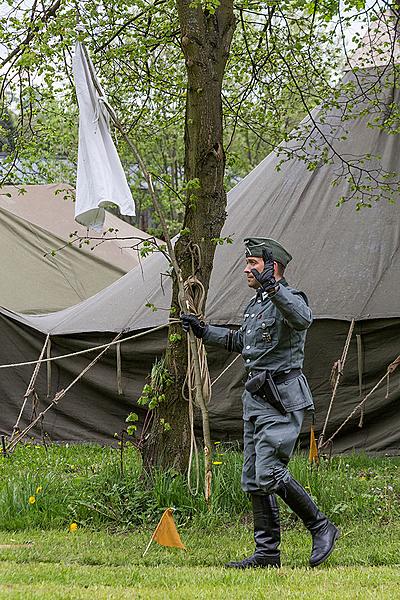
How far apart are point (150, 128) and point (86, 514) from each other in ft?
13.8

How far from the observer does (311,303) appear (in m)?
8.64

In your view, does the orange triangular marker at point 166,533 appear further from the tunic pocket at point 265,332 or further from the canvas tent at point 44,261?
the canvas tent at point 44,261

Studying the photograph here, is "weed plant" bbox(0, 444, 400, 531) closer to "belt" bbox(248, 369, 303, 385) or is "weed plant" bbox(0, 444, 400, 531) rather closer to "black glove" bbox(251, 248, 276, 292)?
"belt" bbox(248, 369, 303, 385)

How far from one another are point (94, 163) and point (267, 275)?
1.54 m

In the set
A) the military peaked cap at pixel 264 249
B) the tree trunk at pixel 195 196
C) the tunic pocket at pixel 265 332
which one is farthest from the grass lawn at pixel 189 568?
the military peaked cap at pixel 264 249

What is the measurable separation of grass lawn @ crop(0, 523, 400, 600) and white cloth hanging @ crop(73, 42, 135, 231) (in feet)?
5.99

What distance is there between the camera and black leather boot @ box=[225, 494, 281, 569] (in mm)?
4832

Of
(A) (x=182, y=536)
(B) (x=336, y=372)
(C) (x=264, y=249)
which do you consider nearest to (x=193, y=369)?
(A) (x=182, y=536)

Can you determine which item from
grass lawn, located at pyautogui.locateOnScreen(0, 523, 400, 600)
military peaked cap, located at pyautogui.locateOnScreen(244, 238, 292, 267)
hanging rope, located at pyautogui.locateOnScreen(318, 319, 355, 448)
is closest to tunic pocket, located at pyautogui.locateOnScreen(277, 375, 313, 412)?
military peaked cap, located at pyautogui.locateOnScreen(244, 238, 292, 267)

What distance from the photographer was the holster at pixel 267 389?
4867mm

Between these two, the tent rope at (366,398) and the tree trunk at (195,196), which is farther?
the tent rope at (366,398)

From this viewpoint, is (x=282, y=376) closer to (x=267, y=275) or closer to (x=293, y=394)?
(x=293, y=394)

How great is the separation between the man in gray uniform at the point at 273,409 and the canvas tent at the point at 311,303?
10.5 ft

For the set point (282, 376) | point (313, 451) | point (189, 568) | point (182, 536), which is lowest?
point (189, 568)
